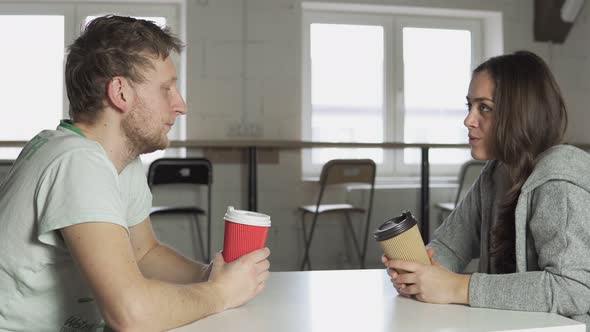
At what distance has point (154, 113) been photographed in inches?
41.6

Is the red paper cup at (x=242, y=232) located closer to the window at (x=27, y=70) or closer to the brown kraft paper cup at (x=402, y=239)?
the brown kraft paper cup at (x=402, y=239)

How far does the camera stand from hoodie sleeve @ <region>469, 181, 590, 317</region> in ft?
3.35

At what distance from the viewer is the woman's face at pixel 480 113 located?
1307mm

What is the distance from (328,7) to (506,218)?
4.07m

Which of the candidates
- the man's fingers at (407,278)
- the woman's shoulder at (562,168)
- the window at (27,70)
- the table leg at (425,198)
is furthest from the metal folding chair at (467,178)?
the man's fingers at (407,278)

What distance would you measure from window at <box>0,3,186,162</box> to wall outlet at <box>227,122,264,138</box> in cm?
39

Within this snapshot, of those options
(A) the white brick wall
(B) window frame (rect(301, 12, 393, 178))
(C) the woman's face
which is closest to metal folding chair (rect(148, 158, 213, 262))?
(A) the white brick wall

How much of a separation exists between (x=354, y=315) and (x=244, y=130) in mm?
3824

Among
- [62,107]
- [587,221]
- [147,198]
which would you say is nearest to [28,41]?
[62,107]

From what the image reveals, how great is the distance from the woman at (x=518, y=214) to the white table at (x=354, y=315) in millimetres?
45

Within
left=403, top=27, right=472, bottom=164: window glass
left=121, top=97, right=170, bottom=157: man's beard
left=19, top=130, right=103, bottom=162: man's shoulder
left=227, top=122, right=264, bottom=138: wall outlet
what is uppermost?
left=403, top=27, right=472, bottom=164: window glass

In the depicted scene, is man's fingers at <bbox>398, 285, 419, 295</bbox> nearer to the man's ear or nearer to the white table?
the white table

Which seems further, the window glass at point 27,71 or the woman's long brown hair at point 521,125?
the window glass at point 27,71

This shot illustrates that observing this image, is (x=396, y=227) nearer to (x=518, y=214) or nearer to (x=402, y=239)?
(x=402, y=239)
